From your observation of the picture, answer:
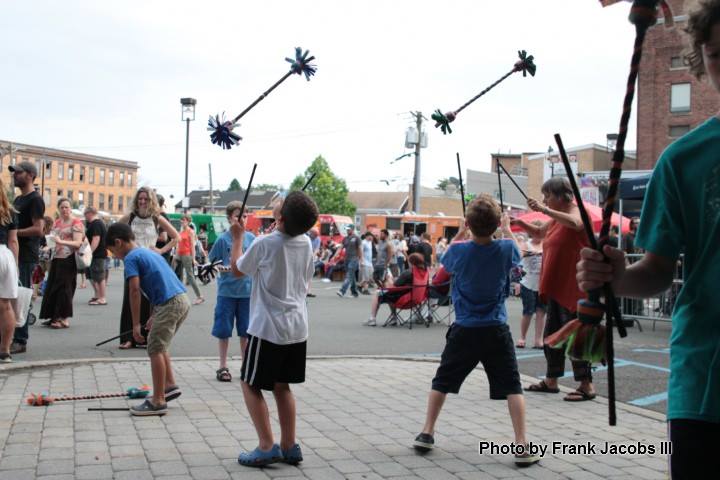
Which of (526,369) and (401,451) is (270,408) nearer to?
(401,451)

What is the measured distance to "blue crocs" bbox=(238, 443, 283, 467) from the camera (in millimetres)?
4531

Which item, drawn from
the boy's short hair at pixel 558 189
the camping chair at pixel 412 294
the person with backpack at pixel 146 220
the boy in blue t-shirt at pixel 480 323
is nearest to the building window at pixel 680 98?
the camping chair at pixel 412 294

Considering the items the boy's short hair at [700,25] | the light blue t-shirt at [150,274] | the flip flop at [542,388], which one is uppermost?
the boy's short hair at [700,25]

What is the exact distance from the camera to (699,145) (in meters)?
2.12

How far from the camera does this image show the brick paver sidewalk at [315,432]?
4.52m

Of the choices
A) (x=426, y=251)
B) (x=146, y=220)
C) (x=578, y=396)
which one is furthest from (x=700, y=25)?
(x=426, y=251)

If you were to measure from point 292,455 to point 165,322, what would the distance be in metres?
1.82

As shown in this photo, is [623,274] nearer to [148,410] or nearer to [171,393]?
[148,410]

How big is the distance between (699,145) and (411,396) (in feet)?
16.7

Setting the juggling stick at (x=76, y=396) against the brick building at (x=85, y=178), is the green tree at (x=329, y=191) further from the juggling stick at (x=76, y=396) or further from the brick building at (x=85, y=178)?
the juggling stick at (x=76, y=396)

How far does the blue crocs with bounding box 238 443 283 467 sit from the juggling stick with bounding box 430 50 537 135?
2631mm

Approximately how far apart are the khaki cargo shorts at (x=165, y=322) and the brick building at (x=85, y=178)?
106m

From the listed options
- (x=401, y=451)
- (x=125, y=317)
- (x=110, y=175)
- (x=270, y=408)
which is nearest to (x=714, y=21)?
(x=401, y=451)

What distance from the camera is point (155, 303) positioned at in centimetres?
599
